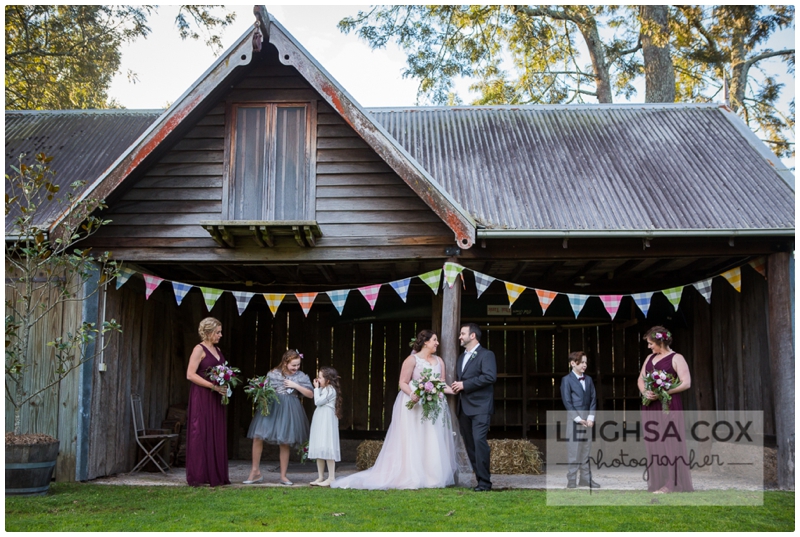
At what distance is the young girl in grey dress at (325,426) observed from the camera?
8781mm

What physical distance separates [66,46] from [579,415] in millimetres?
18162

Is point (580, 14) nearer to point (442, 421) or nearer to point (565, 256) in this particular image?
point (565, 256)

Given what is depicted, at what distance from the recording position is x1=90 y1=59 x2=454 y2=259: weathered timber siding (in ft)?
30.9

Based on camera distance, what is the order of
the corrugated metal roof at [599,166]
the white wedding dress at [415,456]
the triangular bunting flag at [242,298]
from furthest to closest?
1. the triangular bunting flag at [242,298]
2. the corrugated metal roof at [599,166]
3. the white wedding dress at [415,456]

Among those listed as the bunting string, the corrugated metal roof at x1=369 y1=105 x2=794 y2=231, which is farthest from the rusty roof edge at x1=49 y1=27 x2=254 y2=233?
the corrugated metal roof at x1=369 y1=105 x2=794 y2=231

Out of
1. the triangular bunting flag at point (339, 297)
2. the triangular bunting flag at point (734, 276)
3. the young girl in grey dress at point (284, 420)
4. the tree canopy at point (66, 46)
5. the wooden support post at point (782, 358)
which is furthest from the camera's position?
the tree canopy at point (66, 46)

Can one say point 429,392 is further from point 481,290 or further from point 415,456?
point 481,290

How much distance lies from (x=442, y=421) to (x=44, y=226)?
16.9ft

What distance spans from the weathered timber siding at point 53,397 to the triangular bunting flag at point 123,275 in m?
0.64

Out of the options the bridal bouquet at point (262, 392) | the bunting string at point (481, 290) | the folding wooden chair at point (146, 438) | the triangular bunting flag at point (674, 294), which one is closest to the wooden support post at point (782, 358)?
the bunting string at point (481, 290)

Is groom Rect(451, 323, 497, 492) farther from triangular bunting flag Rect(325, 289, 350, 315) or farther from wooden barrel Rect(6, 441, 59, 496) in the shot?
wooden barrel Rect(6, 441, 59, 496)

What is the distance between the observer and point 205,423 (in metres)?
8.60

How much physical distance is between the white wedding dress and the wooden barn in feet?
2.39

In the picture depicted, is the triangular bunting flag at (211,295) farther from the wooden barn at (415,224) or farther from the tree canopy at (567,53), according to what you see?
the tree canopy at (567,53)
